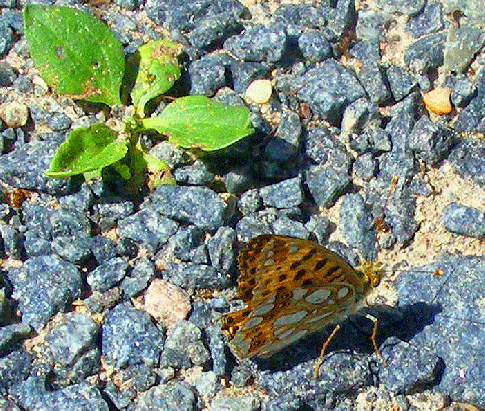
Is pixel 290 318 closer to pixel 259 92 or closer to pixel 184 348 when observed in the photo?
pixel 184 348

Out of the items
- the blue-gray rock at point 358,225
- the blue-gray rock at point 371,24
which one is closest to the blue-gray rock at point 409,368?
the blue-gray rock at point 358,225

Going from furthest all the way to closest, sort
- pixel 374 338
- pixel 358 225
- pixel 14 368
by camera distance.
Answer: pixel 358 225 → pixel 374 338 → pixel 14 368

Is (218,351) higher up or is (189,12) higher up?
(189,12)

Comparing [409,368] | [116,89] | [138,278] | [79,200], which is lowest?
[409,368]

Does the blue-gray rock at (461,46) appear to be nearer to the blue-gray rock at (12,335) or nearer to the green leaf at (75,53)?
the green leaf at (75,53)

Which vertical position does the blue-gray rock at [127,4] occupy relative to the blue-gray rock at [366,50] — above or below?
above

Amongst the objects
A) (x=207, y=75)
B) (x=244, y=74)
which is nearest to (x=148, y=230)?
(x=207, y=75)

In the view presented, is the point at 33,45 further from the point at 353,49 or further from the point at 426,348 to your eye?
the point at 426,348
